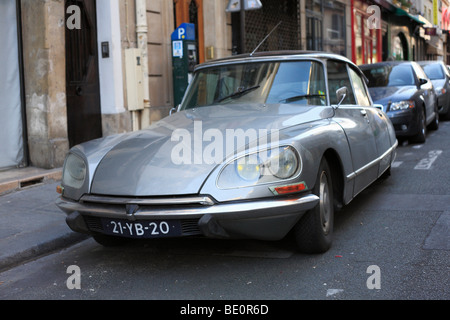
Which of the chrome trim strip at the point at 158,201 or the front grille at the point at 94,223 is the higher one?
the chrome trim strip at the point at 158,201

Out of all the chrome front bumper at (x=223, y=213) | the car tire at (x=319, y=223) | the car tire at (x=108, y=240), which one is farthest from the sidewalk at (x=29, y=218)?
the car tire at (x=319, y=223)

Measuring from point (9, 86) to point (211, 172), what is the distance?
5397 mm

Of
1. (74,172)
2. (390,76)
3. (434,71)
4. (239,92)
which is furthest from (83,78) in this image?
(434,71)

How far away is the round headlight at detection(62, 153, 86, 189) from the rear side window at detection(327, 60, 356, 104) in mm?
2186

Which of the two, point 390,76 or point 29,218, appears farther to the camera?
point 390,76

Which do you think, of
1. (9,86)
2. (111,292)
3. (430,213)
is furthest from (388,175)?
(9,86)

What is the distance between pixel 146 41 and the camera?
9945 mm

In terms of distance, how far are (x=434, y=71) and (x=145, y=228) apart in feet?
42.8

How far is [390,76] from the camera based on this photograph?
1095cm

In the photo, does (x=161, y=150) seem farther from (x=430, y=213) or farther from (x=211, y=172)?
(x=430, y=213)

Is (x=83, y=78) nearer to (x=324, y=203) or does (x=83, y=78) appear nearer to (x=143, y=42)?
(x=143, y=42)

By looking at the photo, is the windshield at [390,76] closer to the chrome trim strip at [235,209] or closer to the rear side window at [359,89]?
the rear side window at [359,89]

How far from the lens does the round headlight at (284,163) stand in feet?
12.0

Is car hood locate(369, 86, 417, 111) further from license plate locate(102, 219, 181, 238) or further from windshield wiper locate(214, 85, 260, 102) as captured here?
license plate locate(102, 219, 181, 238)
